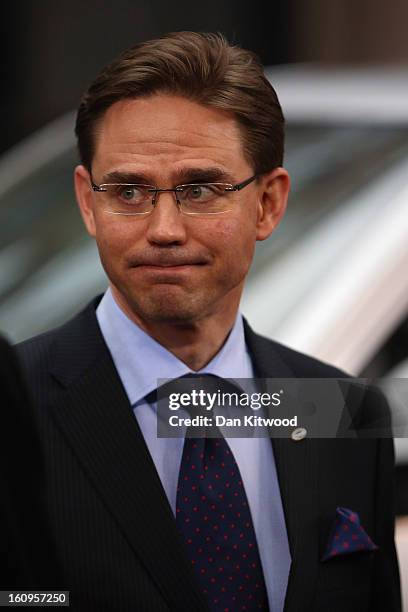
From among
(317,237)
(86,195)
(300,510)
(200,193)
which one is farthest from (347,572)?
(317,237)

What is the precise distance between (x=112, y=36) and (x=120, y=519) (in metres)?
7.44

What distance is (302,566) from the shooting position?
225cm

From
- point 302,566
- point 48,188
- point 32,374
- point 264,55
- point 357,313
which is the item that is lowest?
point 302,566

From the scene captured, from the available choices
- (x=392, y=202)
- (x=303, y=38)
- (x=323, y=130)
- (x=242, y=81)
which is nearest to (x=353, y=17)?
(x=303, y=38)

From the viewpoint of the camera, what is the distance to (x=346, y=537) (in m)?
2.34

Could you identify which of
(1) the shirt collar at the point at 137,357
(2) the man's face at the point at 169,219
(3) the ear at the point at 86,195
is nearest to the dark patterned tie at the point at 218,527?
(1) the shirt collar at the point at 137,357

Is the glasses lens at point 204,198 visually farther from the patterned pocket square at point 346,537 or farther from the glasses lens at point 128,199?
the patterned pocket square at point 346,537

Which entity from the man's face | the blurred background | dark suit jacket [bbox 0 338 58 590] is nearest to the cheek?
the man's face

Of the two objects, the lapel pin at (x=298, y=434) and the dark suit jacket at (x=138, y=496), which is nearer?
the dark suit jacket at (x=138, y=496)

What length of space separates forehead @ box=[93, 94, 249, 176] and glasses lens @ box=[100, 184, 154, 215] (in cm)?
4

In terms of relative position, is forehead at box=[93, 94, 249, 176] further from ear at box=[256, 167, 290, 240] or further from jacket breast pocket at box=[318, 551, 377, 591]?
jacket breast pocket at box=[318, 551, 377, 591]

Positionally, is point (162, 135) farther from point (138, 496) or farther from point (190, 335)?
point (138, 496)

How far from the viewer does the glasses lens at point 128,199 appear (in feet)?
7.19

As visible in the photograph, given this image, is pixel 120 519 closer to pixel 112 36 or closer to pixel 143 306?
pixel 143 306
